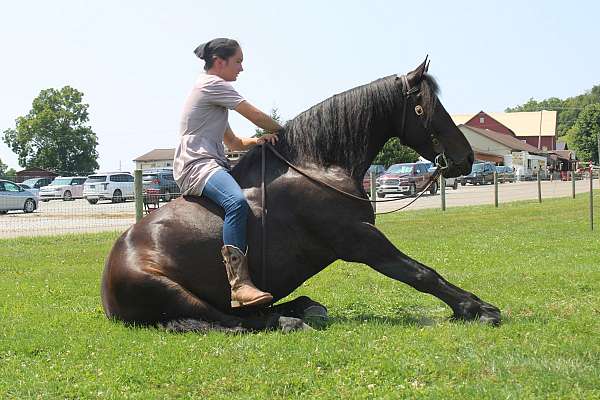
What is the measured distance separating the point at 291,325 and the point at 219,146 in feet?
5.38

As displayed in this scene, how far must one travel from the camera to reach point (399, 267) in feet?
19.4

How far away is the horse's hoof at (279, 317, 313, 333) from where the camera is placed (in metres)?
5.67

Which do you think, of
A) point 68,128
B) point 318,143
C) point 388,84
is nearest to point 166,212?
point 318,143

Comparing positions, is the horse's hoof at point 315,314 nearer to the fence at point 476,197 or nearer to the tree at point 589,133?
the fence at point 476,197

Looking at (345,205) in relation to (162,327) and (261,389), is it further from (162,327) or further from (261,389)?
(261,389)

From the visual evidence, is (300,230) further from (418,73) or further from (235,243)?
(418,73)

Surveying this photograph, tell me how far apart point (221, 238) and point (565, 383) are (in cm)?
287

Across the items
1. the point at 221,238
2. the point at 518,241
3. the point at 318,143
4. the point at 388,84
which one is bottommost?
the point at 518,241

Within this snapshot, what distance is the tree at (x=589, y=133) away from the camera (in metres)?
104

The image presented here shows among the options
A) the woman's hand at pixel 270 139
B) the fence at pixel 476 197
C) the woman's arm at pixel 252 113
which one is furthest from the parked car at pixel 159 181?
the woman's arm at pixel 252 113

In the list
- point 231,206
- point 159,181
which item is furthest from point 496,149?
point 231,206

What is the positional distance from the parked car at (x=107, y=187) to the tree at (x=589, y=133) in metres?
80.6

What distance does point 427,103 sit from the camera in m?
6.16

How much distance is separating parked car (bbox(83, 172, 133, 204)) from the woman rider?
32.0 metres
